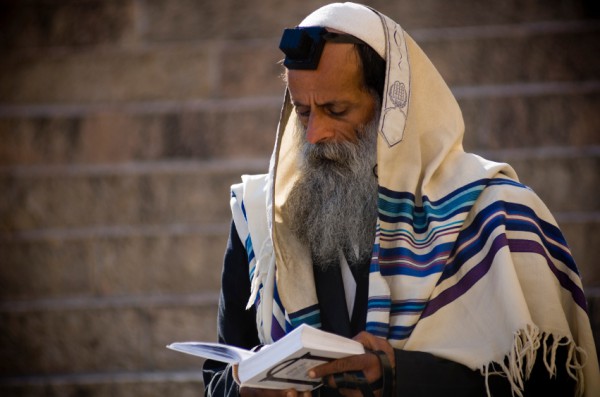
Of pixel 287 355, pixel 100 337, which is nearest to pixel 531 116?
pixel 100 337

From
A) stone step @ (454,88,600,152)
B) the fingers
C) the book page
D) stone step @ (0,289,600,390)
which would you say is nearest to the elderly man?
the fingers

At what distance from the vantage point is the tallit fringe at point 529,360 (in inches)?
120

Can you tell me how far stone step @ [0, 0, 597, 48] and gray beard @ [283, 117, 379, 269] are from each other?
2715 mm

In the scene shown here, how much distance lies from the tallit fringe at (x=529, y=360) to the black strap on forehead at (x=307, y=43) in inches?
45.9

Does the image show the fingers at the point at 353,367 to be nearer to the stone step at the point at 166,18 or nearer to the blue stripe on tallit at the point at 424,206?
the blue stripe on tallit at the point at 424,206

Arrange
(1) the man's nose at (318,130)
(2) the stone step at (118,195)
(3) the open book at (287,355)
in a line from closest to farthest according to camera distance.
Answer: (3) the open book at (287,355) < (1) the man's nose at (318,130) < (2) the stone step at (118,195)

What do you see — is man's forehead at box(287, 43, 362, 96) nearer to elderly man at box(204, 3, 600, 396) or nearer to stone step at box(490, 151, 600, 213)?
elderly man at box(204, 3, 600, 396)

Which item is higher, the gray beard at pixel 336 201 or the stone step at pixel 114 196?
the gray beard at pixel 336 201

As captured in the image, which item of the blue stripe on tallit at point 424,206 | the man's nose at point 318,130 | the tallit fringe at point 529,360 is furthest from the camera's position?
the man's nose at point 318,130

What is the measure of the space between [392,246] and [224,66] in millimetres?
3231

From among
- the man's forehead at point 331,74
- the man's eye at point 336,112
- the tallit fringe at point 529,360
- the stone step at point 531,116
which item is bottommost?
the tallit fringe at point 529,360

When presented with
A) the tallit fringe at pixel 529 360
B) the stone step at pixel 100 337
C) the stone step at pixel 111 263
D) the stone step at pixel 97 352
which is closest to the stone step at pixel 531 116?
the stone step at pixel 111 263

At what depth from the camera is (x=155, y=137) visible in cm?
635

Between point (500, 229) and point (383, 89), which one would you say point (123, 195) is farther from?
point (500, 229)
